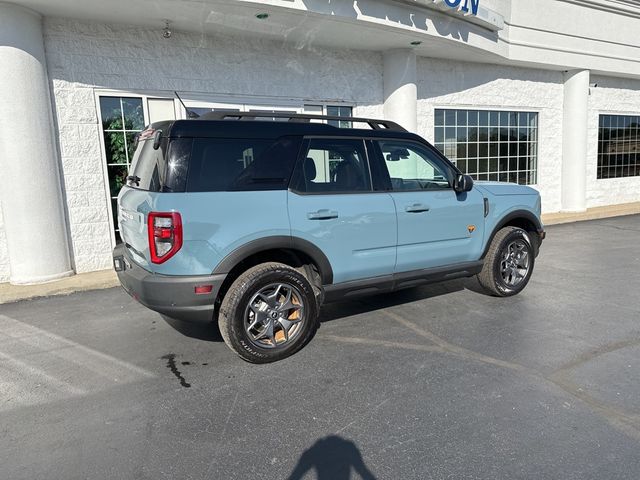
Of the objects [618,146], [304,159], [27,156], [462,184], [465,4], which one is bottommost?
[462,184]

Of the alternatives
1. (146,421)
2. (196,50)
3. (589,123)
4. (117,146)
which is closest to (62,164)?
(117,146)

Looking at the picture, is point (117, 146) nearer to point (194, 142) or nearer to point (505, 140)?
point (194, 142)

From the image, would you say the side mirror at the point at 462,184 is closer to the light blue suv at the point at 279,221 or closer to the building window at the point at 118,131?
the light blue suv at the point at 279,221

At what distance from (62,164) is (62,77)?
1326 mm

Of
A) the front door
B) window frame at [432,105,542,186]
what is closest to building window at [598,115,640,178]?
window frame at [432,105,542,186]

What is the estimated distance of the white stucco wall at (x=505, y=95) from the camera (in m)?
10.2

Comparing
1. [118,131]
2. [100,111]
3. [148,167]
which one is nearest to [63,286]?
[118,131]

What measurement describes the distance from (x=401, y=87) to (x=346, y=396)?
7.67 metres

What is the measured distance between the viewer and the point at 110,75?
23.0 feet

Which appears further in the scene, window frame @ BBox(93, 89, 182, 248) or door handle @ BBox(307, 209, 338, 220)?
window frame @ BBox(93, 89, 182, 248)

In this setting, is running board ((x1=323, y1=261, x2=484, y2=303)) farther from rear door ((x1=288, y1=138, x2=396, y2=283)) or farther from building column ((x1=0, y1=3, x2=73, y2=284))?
building column ((x1=0, y1=3, x2=73, y2=284))

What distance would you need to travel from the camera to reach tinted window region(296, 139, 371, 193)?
3914 millimetres

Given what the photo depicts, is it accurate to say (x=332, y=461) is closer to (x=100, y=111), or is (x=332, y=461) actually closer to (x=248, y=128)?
(x=248, y=128)

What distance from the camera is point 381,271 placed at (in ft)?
14.0
